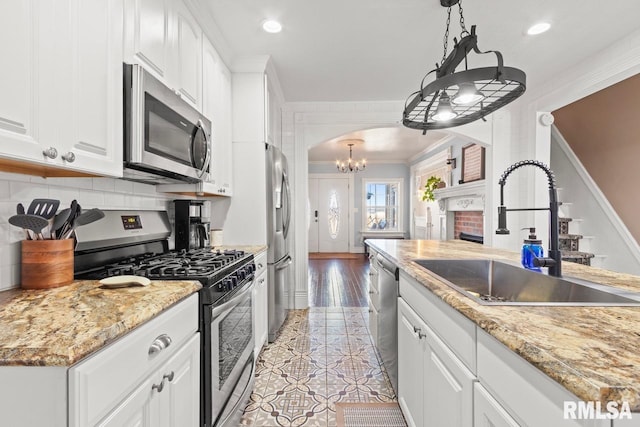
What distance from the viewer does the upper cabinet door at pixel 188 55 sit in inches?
69.7

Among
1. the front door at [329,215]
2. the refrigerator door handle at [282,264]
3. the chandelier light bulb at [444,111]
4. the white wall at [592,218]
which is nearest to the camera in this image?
the chandelier light bulb at [444,111]

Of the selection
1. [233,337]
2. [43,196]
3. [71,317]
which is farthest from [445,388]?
[43,196]

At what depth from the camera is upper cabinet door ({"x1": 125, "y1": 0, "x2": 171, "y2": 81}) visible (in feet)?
4.41

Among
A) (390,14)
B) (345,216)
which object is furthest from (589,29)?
(345,216)

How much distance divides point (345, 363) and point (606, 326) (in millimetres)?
1929

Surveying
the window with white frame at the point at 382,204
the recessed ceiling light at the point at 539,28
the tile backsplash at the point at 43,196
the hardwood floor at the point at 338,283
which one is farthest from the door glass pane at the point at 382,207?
the tile backsplash at the point at 43,196

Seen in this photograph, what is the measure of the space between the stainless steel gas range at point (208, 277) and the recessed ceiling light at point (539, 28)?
270 centimetres

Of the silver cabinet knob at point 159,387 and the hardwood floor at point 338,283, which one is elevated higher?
the silver cabinet knob at point 159,387

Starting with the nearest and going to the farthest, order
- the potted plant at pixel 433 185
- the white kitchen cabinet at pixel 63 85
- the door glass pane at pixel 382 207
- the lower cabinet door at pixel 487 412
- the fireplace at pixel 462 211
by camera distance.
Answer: the lower cabinet door at pixel 487 412, the white kitchen cabinet at pixel 63 85, the fireplace at pixel 462 211, the potted plant at pixel 433 185, the door glass pane at pixel 382 207

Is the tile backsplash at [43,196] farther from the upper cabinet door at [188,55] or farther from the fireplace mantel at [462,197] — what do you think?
the fireplace mantel at [462,197]

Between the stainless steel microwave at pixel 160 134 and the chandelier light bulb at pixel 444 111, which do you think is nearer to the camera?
the stainless steel microwave at pixel 160 134

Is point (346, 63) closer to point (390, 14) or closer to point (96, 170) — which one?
point (390, 14)

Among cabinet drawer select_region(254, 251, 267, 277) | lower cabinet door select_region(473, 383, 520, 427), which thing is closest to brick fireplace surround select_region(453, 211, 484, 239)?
cabinet drawer select_region(254, 251, 267, 277)

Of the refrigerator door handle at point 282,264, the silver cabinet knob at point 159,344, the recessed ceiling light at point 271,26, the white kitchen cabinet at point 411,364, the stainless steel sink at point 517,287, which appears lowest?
the white kitchen cabinet at point 411,364
